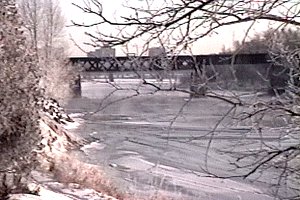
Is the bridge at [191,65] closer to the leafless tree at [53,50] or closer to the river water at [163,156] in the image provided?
the river water at [163,156]

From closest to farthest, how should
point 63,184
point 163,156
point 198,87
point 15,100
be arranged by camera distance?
point 198,87 → point 15,100 → point 63,184 → point 163,156

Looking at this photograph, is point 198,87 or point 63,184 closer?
point 198,87

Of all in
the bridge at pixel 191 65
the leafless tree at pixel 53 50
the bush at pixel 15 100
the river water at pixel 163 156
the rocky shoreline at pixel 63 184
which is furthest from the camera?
the leafless tree at pixel 53 50

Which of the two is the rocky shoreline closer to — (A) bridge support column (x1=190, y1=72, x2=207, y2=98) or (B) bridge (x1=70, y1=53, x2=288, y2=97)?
(B) bridge (x1=70, y1=53, x2=288, y2=97)

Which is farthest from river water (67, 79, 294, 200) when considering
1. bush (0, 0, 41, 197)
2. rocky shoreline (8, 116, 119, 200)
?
rocky shoreline (8, 116, 119, 200)

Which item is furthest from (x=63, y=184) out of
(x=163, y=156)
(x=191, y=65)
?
(x=163, y=156)

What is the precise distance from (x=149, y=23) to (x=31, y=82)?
5979 mm

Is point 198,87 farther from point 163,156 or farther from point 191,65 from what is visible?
point 163,156

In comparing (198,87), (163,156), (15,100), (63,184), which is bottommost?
(163,156)

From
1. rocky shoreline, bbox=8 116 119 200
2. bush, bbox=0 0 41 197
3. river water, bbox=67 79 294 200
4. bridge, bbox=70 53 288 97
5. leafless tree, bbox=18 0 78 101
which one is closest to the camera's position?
bridge, bbox=70 53 288 97

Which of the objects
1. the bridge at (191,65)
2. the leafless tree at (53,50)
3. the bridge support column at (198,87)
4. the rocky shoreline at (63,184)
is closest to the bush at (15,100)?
the rocky shoreline at (63,184)

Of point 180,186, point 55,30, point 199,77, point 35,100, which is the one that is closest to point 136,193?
point 180,186

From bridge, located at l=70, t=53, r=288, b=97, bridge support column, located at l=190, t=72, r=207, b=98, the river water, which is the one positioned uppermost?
bridge, located at l=70, t=53, r=288, b=97

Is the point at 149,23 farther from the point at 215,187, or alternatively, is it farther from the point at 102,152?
the point at 102,152
